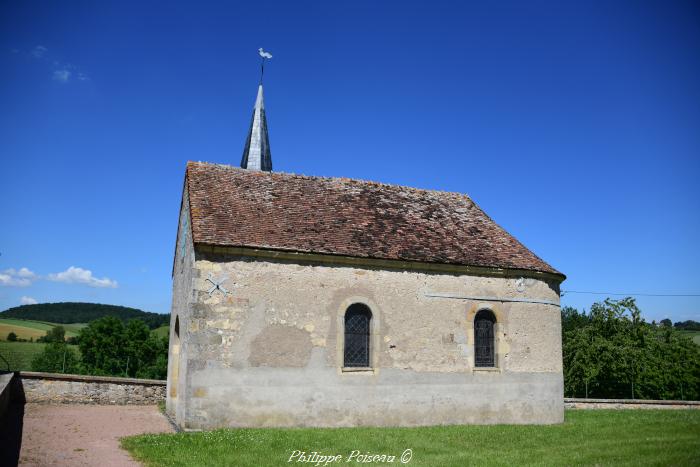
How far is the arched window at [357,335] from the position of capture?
14.0m

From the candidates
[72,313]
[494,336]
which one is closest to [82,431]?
[494,336]

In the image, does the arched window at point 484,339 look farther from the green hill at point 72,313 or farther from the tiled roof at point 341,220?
the green hill at point 72,313

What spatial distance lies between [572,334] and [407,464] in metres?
24.7

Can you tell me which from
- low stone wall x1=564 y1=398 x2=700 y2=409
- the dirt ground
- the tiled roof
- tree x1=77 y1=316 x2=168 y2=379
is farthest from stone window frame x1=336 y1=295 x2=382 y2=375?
tree x1=77 y1=316 x2=168 y2=379

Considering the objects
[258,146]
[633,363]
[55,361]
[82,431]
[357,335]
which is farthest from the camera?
[55,361]

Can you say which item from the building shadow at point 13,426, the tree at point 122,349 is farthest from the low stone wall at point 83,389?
the tree at point 122,349

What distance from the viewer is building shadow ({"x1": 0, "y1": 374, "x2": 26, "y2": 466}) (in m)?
9.29

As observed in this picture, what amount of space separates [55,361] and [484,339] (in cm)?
2713

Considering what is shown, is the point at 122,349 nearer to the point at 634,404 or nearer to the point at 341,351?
the point at 341,351

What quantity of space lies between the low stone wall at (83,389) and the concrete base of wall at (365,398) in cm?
574

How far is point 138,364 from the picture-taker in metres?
36.7

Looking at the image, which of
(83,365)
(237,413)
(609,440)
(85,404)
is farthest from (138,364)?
(609,440)

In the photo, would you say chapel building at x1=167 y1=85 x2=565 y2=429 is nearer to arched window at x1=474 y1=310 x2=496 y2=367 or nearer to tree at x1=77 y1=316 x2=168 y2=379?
arched window at x1=474 y1=310 x2=496 y2=367

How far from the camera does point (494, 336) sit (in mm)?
15383
